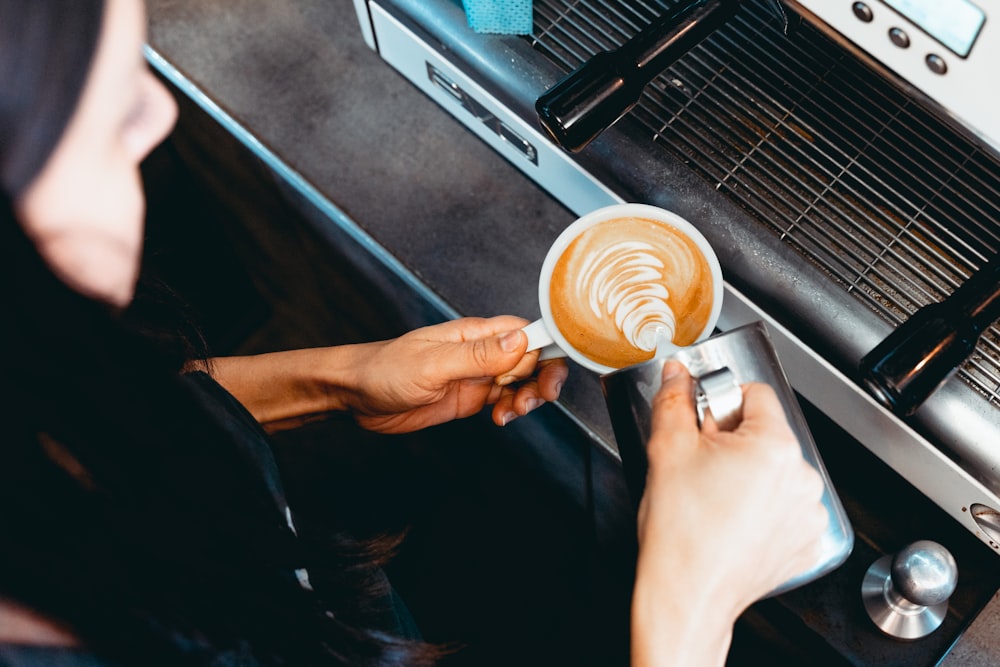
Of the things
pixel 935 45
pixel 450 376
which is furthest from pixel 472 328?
pixel 935 45

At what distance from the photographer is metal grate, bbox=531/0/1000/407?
0.88 meters

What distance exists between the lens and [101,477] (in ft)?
2.06

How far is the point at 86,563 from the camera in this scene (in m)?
0.62

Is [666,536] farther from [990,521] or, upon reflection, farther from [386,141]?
[386,141]

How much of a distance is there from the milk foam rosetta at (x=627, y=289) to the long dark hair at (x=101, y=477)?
1.20ft

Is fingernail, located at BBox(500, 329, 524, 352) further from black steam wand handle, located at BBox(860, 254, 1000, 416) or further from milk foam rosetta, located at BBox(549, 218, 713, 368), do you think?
A: black steam wand handle, located at BBox(860, 254, 1000, 416)

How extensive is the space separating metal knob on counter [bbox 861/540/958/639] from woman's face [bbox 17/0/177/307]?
2.70 ft

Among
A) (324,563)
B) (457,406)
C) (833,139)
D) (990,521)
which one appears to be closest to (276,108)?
(457,406)

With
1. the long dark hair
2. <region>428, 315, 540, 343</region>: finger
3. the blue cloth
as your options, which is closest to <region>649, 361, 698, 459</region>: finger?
<region>428, 315, 540, 343</region>: finger

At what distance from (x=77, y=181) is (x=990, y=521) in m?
0.88

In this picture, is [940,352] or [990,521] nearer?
[940,352]

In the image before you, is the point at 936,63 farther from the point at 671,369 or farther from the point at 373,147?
the point at 373,147

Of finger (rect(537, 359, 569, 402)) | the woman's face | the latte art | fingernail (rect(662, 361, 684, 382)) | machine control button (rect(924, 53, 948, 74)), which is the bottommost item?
finger (rect(537, 359, 569, 402))

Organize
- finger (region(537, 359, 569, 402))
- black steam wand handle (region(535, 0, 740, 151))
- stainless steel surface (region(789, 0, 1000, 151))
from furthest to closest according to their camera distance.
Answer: finger (region(537, 359, 569, 402)) < black steam wand handle (region(535, 0, 740, 151)) < stainless steel surface (region(789, 0, 1000, 151))
